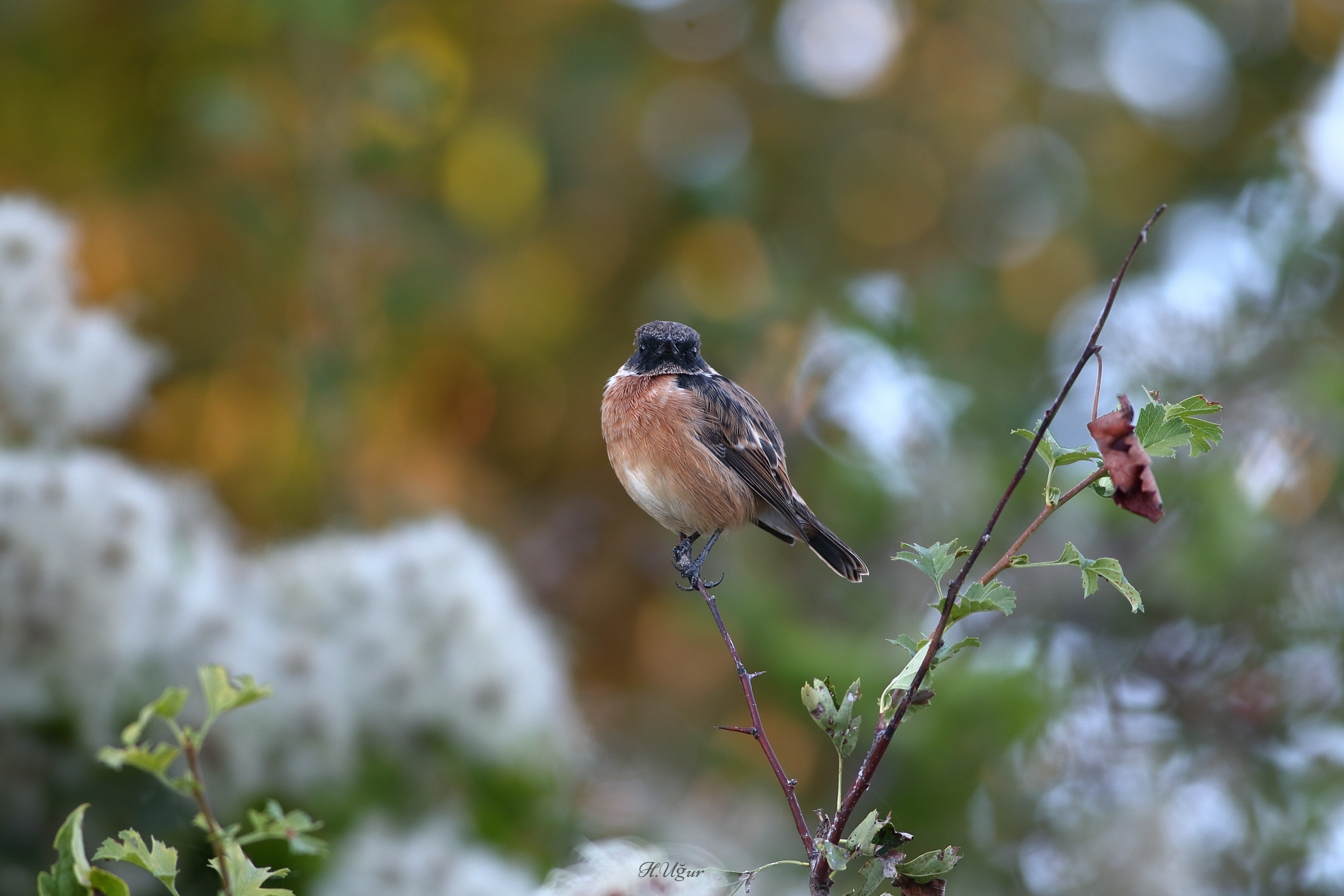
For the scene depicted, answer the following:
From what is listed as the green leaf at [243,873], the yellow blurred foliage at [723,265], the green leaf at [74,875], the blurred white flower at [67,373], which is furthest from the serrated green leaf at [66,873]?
the yellow blurred foliage at [723,265]

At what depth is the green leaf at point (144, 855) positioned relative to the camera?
0.96m

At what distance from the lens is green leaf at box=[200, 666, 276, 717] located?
92cm

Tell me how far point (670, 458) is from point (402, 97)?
2.65m

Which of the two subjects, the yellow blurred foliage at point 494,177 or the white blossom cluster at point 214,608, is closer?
the white blossom cluster at point 214,608

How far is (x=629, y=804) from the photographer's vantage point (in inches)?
114

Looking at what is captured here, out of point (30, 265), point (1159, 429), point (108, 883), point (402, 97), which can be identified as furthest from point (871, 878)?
point (402, 97)

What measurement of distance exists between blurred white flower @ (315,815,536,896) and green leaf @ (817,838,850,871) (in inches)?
62.9

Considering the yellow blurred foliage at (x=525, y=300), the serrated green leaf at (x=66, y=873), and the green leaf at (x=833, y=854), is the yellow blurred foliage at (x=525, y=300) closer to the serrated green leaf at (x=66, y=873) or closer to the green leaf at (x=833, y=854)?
the serrated green leaf at (x=66, y=873)

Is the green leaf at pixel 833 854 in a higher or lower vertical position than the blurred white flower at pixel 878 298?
lower

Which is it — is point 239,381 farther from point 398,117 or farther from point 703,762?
point 703,762

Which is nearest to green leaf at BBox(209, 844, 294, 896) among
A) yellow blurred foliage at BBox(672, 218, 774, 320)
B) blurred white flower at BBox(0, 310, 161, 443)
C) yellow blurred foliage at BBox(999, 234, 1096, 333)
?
blurred white flower at BBox(0, 310, 161, 443)

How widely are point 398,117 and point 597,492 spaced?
1.74m

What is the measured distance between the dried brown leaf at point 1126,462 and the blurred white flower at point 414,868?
70.5 inches

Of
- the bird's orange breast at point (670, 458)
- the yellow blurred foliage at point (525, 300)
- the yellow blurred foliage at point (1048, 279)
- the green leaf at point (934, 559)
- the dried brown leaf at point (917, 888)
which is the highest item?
the yellow blurred foliage at point (1048, 279)
